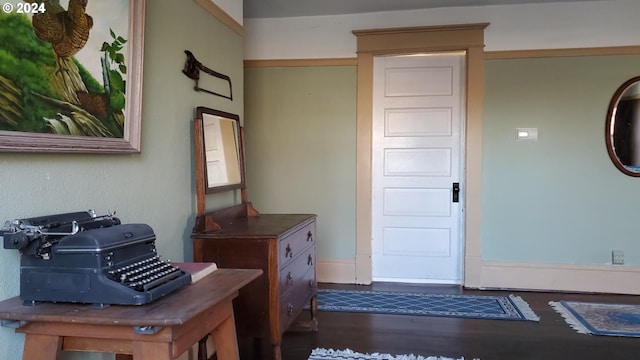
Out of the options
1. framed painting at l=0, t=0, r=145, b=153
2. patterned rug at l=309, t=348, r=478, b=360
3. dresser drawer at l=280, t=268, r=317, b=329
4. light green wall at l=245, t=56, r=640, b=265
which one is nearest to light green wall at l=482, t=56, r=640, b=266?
light green wall at l=245, t=56, r=640, b=265

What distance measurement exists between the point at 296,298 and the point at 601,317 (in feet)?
7.64

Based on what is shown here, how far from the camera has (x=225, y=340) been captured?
5.65ft

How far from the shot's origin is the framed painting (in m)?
1.43

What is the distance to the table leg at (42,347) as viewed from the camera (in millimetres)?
1372

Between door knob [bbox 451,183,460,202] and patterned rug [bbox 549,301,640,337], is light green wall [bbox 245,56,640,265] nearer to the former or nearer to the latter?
door knob [bbox 451,183,460,202]

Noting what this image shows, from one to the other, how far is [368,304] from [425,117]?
5.95 ft

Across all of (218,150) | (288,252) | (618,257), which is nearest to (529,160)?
(618,257)

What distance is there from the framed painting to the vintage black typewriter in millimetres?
273

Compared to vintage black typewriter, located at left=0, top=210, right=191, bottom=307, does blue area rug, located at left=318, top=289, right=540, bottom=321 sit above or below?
below

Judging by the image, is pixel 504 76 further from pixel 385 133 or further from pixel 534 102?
pixel 385 133

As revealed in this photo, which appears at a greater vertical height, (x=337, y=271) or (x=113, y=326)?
(x=113, y=326)

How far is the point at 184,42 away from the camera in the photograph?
2.56 metres

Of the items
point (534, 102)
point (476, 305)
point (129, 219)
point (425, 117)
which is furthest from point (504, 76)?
point (129, 219)

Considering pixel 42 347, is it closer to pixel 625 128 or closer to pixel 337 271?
pixel 337 271
